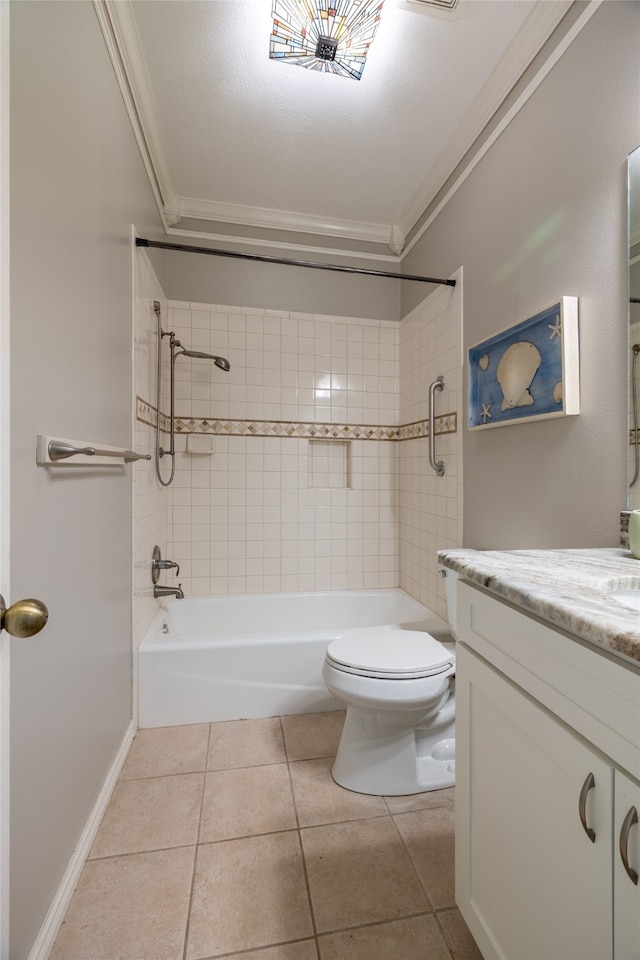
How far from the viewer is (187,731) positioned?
1.77 metres

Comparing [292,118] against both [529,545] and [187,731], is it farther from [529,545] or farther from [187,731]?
[187,731]

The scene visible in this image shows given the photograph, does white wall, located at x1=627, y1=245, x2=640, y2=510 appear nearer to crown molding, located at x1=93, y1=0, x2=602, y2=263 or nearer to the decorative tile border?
crown molding, located at x1=93, y1=0, x2=602, y2=263

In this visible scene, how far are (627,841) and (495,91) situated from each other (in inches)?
87.8

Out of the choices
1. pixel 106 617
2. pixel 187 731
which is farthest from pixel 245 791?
pixel 106 617

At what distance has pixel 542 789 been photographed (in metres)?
0.64

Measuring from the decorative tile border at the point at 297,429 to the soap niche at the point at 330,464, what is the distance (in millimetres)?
76

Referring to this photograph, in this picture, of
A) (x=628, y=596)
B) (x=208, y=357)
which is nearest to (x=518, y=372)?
(x=628, y=596)

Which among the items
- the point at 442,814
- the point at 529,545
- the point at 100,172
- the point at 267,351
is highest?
the point at 100,172

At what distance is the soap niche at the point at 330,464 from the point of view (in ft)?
8.77

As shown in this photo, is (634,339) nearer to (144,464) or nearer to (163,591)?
(144,464)

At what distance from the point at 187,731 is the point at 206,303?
225 cm

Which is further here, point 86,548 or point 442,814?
point 442,814

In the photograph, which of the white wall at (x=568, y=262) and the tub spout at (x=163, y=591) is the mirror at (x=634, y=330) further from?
the tub spout at (x=163, y=591)

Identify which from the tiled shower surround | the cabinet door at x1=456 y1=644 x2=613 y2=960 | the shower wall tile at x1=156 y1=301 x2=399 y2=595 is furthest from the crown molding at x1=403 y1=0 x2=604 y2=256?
the cabinet door at x1=456 y1=644 x2=613 y2=960
